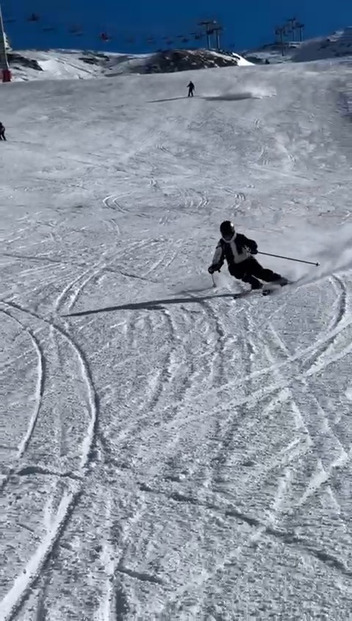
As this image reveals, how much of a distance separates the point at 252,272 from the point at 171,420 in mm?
4336

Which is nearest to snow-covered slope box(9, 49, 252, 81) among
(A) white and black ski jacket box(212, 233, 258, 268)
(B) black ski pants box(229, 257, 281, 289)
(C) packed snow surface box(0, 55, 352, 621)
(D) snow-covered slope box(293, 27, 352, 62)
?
(D) snow-covered slope box(293, 27, 352, 62)

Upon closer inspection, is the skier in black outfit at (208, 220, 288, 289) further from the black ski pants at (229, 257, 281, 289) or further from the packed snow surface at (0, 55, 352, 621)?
the packed snow surface at (0, 55, 352, 621)

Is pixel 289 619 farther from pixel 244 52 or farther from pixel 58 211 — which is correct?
pixel 244 52

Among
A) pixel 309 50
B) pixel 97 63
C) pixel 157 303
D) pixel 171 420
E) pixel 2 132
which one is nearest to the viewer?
pixel 171 420

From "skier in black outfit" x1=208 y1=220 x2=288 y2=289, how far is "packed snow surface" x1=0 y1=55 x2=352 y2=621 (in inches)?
12.6

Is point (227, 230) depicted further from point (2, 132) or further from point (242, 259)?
point (2, 132)

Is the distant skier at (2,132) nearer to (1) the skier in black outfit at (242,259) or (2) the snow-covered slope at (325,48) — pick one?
(1) the skier in black outfit at (242,259)

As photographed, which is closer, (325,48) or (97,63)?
(97,63)

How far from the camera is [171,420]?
17.4 feet

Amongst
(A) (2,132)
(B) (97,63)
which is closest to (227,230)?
(A) (2,132)

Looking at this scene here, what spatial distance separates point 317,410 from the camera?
5320mm

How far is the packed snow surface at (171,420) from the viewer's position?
3.48 metres

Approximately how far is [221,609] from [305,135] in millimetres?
26246

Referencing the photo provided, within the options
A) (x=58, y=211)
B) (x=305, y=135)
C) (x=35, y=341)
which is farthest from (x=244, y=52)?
(x=35, y=341)
